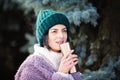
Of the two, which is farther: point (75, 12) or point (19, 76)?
point (75, 12)

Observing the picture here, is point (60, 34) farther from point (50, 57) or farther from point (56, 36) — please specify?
point (50, 57)

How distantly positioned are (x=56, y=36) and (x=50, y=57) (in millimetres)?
211

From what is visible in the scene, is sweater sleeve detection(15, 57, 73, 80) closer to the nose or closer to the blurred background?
the nose

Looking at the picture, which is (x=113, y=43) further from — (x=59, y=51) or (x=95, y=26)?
(x=59, y=51)

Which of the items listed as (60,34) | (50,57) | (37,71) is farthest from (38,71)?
(60,34)

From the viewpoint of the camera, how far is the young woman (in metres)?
4.76

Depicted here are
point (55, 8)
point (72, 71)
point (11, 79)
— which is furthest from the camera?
point (11, 79)

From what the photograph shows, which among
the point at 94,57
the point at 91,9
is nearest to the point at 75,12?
the point at 91,9

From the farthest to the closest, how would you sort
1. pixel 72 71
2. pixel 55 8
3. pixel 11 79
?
pixel 11 79 < pixel 55 8 < pixel 72 71

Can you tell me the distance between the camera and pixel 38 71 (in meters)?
4.80

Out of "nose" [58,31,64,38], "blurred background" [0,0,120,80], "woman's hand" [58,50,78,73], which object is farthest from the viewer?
"blurred background" [0,0,120,80]

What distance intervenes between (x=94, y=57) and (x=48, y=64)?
1.91 meters

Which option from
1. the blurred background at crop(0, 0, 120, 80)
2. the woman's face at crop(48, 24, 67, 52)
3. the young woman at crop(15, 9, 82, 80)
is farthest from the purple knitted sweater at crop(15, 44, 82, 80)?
the blurred background at crop(0, 0, 120, 80)

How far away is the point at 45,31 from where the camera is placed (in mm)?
4934
